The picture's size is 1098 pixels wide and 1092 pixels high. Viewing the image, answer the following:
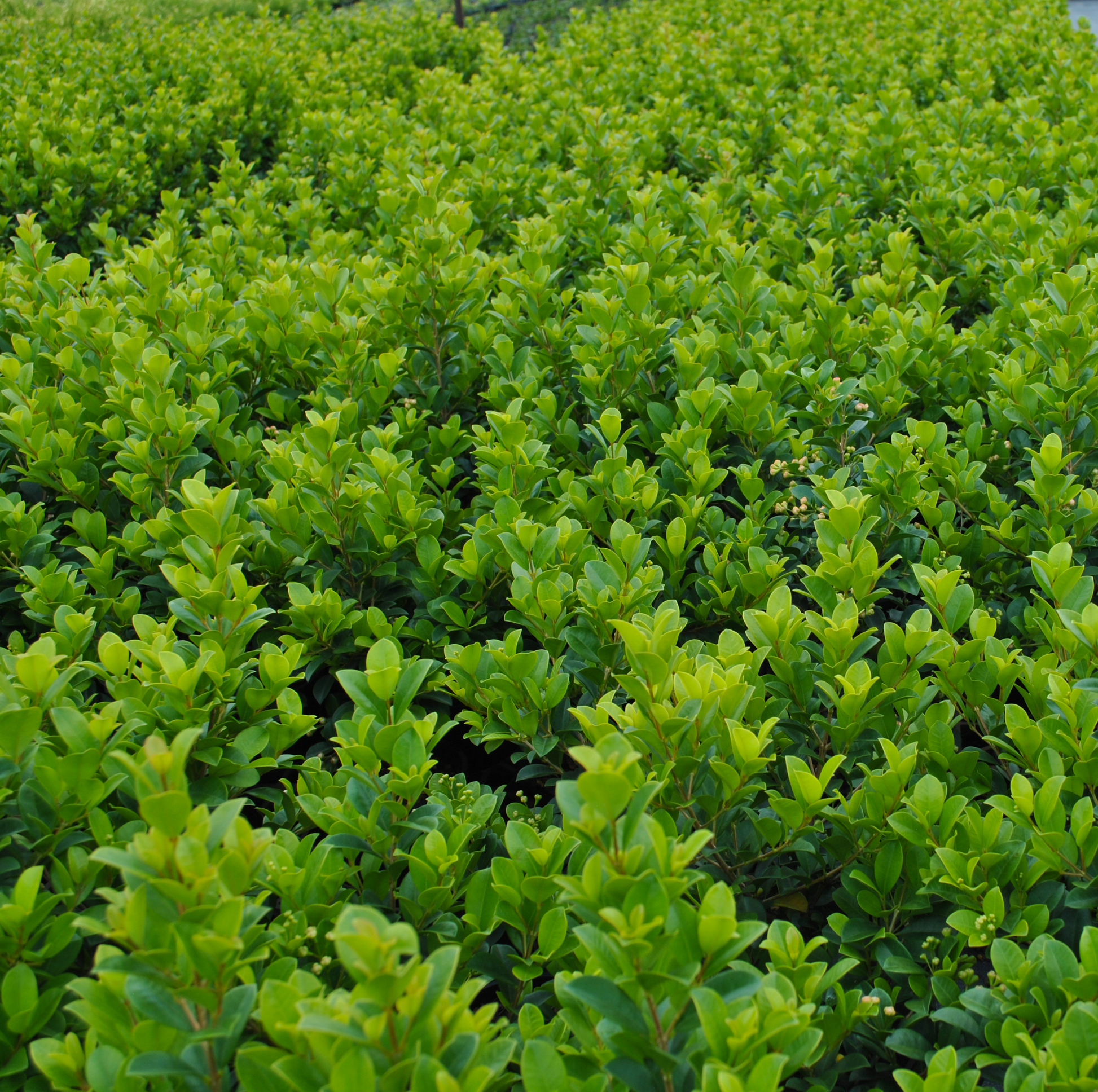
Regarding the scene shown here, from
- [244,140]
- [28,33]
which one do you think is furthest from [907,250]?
[28,33]

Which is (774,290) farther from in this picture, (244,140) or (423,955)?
(244,140)

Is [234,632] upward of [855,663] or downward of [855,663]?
downward

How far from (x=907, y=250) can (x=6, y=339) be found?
3.58 metres

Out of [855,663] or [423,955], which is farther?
[855,663]

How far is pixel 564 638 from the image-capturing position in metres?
2.19

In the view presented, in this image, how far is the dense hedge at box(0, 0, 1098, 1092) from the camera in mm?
1296

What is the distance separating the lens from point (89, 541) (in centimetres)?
272

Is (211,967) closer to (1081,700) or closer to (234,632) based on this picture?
(234,632)

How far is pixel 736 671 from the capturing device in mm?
1770

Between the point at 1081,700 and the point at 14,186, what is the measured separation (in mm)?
5881

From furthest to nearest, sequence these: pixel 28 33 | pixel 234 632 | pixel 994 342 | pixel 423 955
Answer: pixel 28 33, pixel 994 342, pixel 234 632, pixel 423 955

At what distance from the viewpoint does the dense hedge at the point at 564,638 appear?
4.25 ft

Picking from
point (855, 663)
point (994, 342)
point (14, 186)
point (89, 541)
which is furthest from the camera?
point (14, 186)

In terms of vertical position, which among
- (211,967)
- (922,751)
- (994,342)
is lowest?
(211,967)
